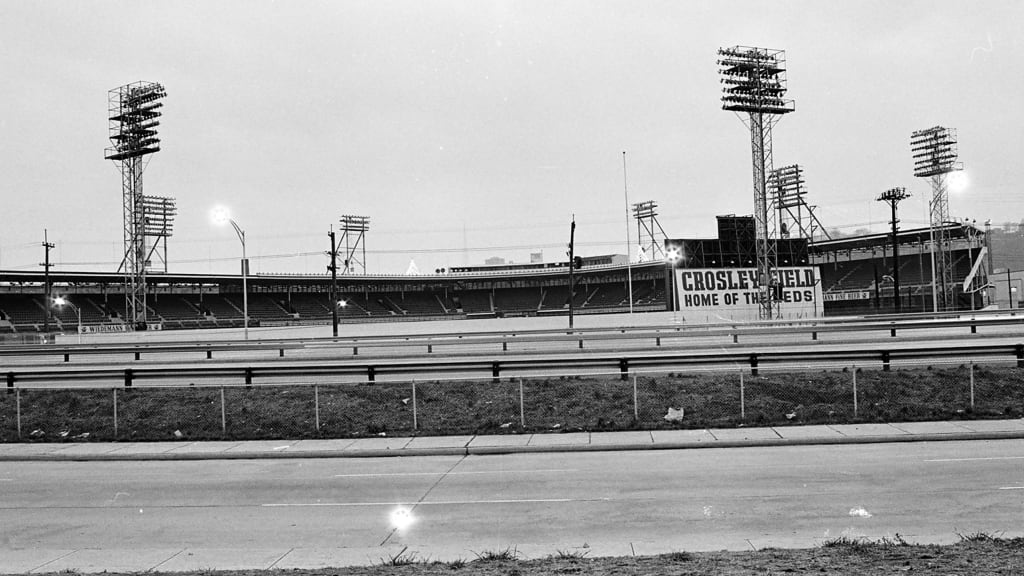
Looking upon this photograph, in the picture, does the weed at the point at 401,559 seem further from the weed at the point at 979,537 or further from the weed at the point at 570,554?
the weed at the point at 979,537

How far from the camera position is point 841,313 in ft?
208

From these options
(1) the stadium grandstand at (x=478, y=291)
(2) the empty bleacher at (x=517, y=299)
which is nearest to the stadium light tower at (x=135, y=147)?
(1) the stadium grandstand at (x=478, y=291)

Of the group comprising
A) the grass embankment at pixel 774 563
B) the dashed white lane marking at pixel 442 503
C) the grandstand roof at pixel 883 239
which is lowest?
the dashed white lane marking at pixel 442 503

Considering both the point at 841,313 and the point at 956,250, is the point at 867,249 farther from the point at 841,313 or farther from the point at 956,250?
the point at 841,313

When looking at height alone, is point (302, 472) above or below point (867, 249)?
below

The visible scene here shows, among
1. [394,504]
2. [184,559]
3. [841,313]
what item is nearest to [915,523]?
[394,504]

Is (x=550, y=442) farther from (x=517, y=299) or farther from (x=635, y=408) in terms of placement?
(x=517, y=299)

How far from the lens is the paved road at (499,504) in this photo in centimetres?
984

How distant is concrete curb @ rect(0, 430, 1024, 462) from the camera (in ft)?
54.5

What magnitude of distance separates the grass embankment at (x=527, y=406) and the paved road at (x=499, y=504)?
291 centimetres

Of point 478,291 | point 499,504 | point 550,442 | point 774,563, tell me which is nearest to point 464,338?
point 550,442

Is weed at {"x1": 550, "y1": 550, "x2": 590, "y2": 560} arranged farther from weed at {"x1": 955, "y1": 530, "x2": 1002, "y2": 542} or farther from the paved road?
weed at {"x1": 955, "y1": 530, "x2": 1002, "y2": 542}

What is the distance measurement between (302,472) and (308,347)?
2835 centimetres

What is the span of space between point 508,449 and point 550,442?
1130 mm
